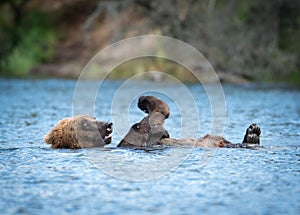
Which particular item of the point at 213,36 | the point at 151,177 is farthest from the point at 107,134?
the point at 213,36

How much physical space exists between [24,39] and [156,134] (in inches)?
1272

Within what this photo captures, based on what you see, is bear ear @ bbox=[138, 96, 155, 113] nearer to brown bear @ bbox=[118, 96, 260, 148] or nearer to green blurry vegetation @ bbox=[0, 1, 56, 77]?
brown bear @ bbox=[118, 96, 260, 148]

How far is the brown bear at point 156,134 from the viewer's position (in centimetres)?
983

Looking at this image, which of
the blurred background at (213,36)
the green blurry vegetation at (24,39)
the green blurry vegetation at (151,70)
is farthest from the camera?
the green blurry vegetation at (24,39)

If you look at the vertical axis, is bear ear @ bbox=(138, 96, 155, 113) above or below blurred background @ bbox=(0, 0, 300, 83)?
below

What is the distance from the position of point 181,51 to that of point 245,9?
14.3 feet

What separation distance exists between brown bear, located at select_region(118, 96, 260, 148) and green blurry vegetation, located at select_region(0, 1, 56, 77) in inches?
1132

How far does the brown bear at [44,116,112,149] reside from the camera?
387 inches

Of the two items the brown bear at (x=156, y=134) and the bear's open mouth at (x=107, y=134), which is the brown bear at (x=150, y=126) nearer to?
the brown bear at (x=156, y=134)

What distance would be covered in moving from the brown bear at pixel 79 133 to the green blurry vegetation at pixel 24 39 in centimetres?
2847

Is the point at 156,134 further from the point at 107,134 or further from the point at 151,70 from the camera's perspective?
the point at 151,70

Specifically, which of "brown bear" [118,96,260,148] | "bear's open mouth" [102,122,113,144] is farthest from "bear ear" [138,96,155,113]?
"bear's open mouth" [102,122,113,144]

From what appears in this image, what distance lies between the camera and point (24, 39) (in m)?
40.8

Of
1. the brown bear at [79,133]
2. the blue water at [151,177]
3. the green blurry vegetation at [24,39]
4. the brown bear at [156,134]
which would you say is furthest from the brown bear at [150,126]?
the green blurry vegetation at [24,39]
